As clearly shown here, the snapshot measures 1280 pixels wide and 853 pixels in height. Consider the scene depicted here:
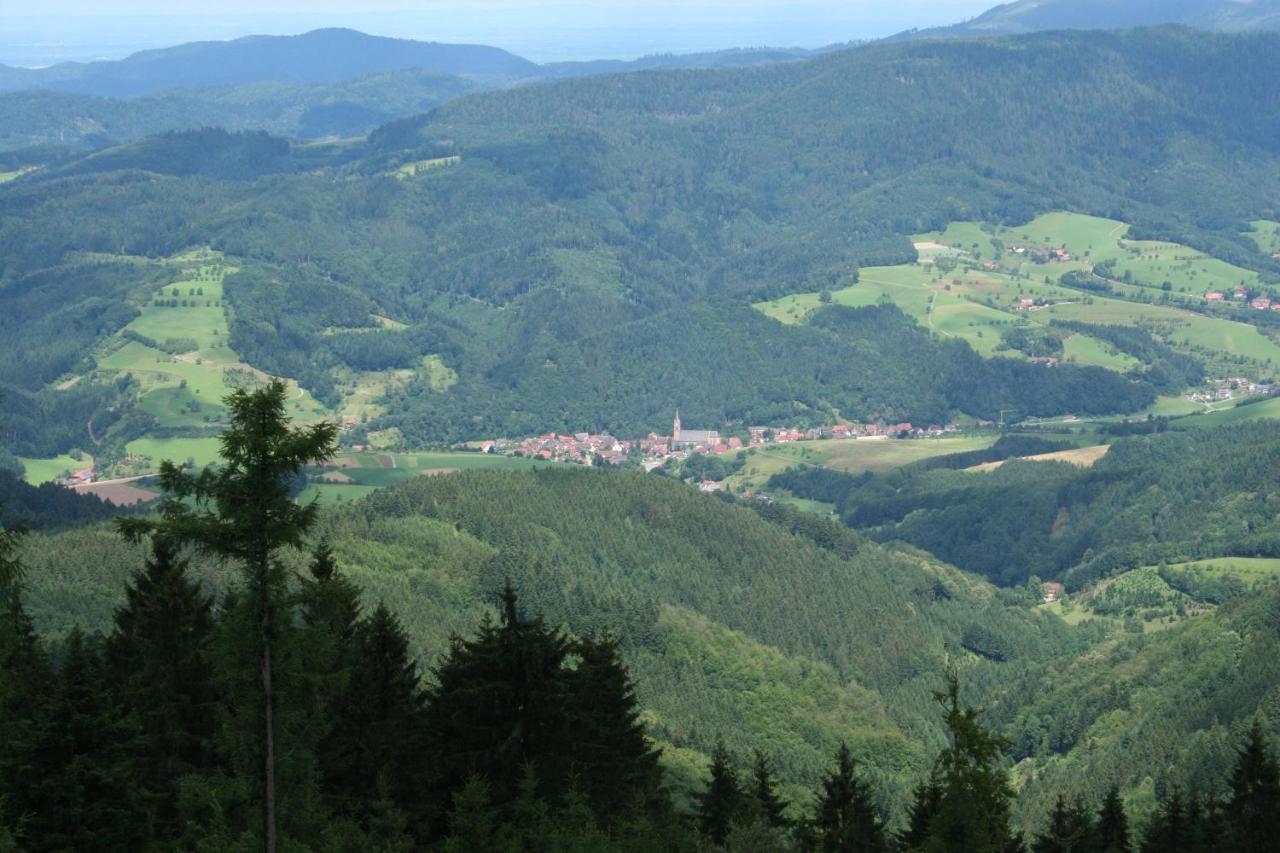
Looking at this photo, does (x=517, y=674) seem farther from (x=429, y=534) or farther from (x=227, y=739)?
(x=429, y=534)

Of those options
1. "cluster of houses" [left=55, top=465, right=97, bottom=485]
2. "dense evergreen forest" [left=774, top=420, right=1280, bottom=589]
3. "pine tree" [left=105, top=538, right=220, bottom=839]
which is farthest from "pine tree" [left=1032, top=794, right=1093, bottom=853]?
"cluster of houses" [left=55, top=465, right=97, bottom=485]

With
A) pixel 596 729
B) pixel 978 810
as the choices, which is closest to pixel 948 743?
pixel 596 729

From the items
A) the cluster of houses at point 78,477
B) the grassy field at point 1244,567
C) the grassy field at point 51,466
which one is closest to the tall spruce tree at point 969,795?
the grassy field at point 1244,567

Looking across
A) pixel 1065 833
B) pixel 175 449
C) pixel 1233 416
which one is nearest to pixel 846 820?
pixel 1065 833

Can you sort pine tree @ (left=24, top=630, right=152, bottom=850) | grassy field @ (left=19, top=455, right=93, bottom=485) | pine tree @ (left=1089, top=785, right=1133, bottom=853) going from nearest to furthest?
pine tree @ (left=24, top=630, right=152, bottom=850)
pine tree @ (left=1089, top=785, right=1133, bottom=853)
grassy field @ (left=19, top=455, right=93, bottom=485)

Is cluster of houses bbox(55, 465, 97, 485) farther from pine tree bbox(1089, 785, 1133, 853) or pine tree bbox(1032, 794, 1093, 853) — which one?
pine tree bbox(1089, 785, 1133, 853)

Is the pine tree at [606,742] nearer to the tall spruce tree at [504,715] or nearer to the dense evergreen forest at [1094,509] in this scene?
the tall spruce tree at [504,715]
